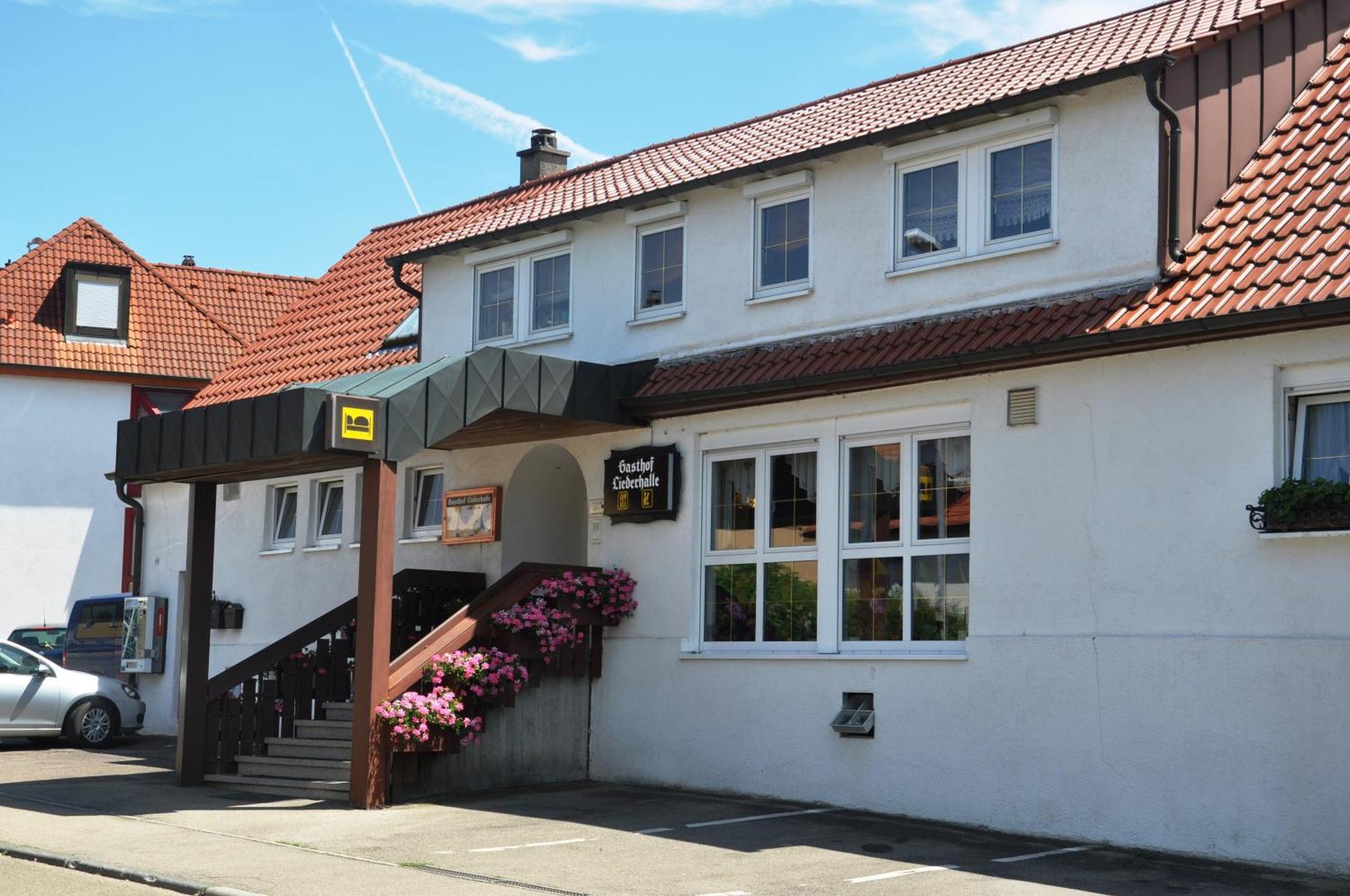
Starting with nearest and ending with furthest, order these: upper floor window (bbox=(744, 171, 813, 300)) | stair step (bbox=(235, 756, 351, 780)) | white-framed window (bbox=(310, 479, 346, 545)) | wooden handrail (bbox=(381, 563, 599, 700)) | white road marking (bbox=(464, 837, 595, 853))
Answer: white road marking (bbox=(464, 837, 595, 853)) < wooden handrail (bbox=(381, 563, 599, 700)) < upper floor window (bbox=(744, 171, 813, 300)) < stair step (bbox=(235, 756, 351, 780)) < white-framed window (bbox=(310, 479, 346, 545))

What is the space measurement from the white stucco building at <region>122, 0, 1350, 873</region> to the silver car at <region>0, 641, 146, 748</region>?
6.57 metres

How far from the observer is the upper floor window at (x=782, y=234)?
15.5m

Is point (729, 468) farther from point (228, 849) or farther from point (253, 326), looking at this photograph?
point (253, 326)

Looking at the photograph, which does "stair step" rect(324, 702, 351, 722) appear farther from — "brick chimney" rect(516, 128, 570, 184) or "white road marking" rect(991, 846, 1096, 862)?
"brick chimney" rect(516, 128, 570, 184)

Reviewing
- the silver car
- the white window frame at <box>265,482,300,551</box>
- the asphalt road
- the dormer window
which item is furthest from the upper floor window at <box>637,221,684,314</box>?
the dormer window

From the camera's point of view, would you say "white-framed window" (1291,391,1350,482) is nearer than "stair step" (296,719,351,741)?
Yes

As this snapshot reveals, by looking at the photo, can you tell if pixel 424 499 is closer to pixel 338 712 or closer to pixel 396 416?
pixel 338 712

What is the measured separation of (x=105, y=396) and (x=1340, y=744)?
2786cm

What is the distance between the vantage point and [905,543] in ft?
46.1

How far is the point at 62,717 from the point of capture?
22.0 meters

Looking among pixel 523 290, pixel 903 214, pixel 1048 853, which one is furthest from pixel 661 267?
pixel 1048 853

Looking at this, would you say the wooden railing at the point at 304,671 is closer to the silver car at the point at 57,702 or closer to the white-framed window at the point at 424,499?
the white-framed window at the point at 424,499

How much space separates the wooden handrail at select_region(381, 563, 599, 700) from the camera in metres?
14.6

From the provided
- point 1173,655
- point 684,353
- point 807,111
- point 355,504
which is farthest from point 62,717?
point 1173,655
